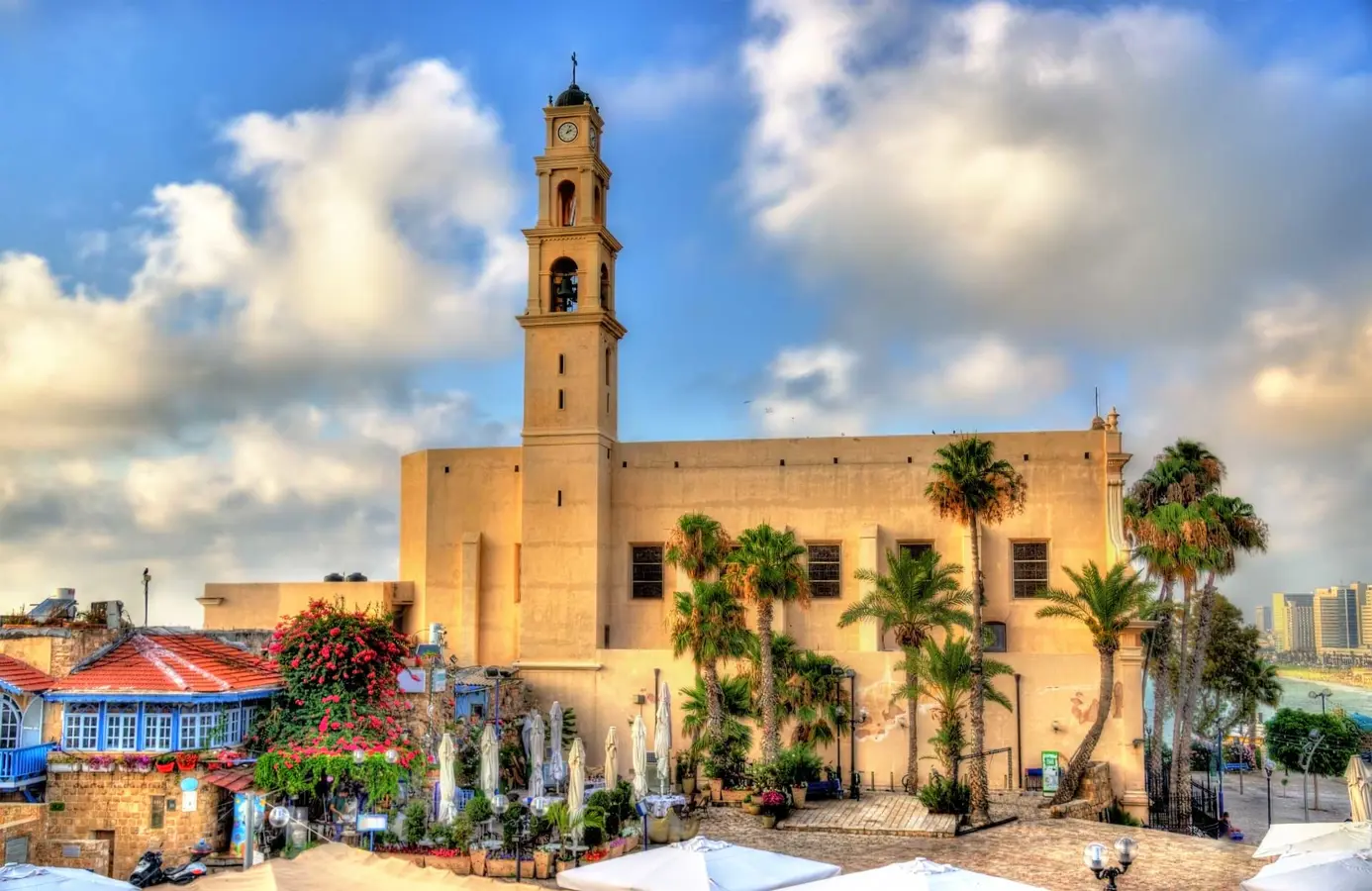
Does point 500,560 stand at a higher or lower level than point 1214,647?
higher

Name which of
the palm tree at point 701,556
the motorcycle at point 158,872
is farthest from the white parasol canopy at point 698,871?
the palm tree at point 701,556

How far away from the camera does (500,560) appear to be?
4328 centimetres

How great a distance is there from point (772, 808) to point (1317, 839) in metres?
11.6

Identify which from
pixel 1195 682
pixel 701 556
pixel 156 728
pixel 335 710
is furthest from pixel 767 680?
pixel 1195 682

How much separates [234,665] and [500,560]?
51.4 ft

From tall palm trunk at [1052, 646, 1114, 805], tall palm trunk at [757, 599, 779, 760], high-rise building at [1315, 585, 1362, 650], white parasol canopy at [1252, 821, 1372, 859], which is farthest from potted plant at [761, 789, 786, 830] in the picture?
high-rise building at [1315, 585, 1362, 650]

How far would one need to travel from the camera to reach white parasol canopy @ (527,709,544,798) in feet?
97.1

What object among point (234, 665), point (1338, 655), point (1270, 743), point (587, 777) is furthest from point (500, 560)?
point (1338, 655)

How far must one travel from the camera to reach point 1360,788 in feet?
81.8

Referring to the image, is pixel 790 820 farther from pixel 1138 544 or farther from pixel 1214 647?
pixel 1214 647

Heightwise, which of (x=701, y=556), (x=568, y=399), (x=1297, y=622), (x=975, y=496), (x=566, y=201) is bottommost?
(x=1297, y=622)

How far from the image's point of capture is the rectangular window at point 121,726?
84.5 ft

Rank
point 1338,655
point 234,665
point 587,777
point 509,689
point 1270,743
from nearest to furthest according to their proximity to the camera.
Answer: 1. point 234,665
2. point 587,777
3. point 509,689
4. point 1270,743
5. point 1338,655

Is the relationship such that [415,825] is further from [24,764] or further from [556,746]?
[556,746]
